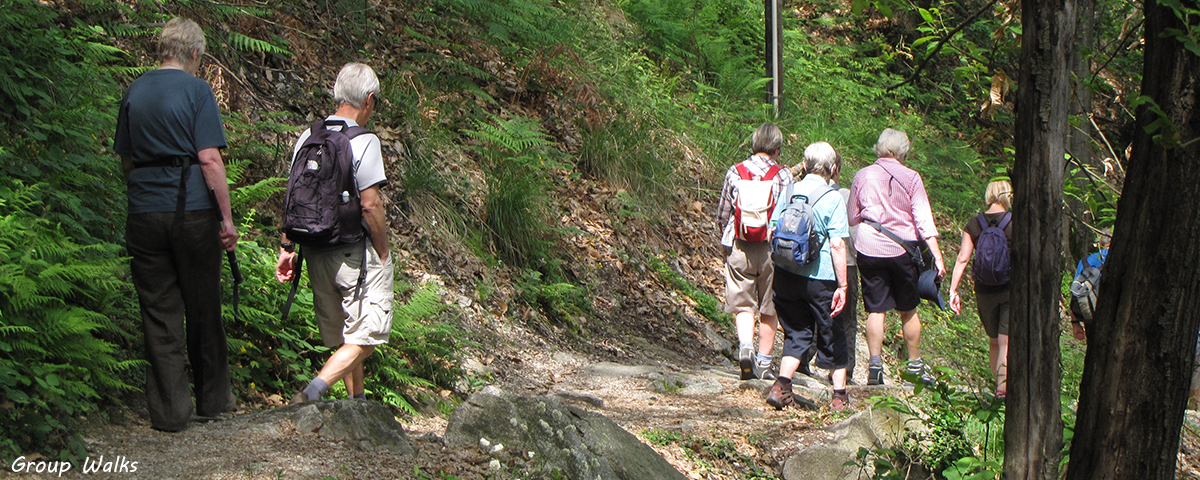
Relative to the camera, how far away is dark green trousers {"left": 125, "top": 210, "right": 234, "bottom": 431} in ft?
13.9

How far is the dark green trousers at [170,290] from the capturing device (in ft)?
13.9

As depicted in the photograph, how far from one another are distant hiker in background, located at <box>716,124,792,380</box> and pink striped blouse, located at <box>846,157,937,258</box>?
25.2 inches

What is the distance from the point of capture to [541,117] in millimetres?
10812

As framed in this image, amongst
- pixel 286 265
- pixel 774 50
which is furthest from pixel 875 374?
pixel 774 50

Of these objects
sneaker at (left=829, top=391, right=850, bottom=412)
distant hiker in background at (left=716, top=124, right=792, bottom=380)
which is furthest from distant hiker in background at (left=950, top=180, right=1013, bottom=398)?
distant hiker in background at (left=716, top=124, right=792, bottom=380)

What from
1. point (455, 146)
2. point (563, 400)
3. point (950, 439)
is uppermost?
point (455, 146)

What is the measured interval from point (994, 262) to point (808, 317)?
49.6 inches

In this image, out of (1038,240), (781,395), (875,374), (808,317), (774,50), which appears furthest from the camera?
(774,50)

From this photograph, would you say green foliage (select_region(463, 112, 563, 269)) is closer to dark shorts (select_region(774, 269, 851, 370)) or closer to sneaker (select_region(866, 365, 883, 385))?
dark shorts (select_region(774, 269, 851, 370))

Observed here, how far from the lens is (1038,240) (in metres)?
3.08

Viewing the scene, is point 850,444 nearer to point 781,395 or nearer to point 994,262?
point 781,395

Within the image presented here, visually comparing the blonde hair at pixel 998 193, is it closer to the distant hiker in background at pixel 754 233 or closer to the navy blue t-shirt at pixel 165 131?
the distant hiker in background at pixel 754 233

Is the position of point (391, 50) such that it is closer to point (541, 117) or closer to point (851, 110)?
point (541, 117)

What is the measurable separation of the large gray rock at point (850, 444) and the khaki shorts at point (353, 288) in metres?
2.38
